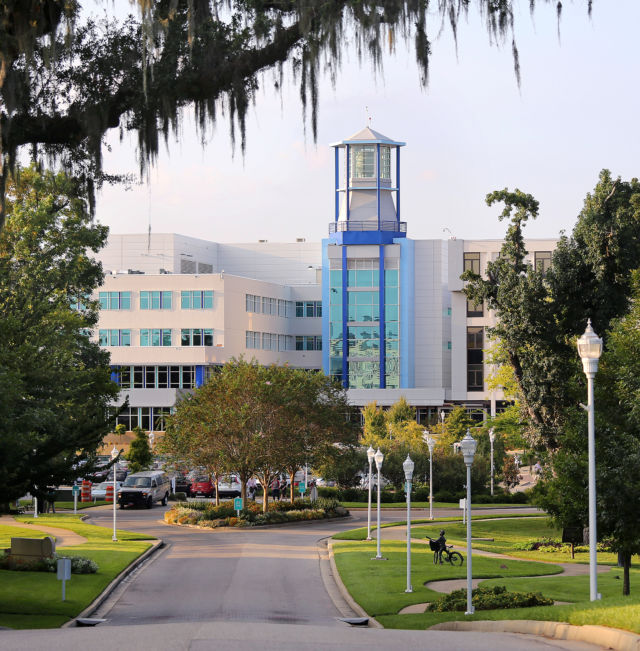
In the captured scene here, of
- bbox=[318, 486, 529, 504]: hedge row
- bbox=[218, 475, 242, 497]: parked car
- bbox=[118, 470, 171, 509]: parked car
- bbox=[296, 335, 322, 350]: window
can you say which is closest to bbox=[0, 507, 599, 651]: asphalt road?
bbox=[118, 470, 171, 509]: parked car

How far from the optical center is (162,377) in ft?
335

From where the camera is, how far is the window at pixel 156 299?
102 metres

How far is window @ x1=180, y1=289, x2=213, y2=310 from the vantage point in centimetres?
10169

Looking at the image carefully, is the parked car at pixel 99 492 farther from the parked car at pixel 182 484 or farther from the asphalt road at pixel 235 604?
the asphalt road at pixel 235 604

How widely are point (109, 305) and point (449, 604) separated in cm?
8363

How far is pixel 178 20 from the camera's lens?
13.0 metres

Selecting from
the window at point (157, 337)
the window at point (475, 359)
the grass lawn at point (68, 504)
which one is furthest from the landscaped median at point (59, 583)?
the window at point (475, 359)

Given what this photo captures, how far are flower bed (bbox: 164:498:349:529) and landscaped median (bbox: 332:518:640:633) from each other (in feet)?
19.7

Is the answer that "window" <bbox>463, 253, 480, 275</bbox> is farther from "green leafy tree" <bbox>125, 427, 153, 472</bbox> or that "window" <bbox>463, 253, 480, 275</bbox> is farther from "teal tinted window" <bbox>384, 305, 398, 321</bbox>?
"green leafy tree" <bbox>125, 427, 153, 472</bbox>

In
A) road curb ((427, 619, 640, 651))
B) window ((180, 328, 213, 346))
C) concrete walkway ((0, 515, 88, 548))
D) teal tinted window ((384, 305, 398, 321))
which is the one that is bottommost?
concrete walkway ((0, 515, 88, 548))

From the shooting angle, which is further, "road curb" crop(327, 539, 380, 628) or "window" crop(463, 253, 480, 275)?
"window" crop(463, 253, 480, 275)

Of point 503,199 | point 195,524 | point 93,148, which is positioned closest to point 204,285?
point 195,524

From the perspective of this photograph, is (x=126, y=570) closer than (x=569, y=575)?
No

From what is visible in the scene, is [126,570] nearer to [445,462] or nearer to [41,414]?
[41,414]
